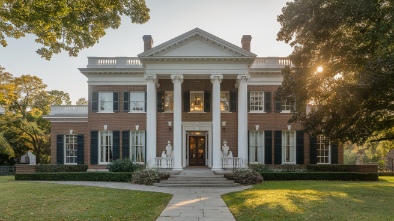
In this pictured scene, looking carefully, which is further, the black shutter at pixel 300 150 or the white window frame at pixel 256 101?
the white window frame at pixel 256 101

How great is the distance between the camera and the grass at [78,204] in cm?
1052

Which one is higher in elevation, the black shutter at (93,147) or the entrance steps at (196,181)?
the black shutter at (93,147)

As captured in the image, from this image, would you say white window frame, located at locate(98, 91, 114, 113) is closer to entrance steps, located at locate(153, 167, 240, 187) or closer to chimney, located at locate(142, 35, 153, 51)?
chimney, located at locate(142, 35, 153, 51)

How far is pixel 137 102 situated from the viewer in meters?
27.6

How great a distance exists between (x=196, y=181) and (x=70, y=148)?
531 inches

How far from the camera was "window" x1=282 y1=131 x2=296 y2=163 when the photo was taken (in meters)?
27.4

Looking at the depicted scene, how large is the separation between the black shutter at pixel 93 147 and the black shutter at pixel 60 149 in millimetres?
2731

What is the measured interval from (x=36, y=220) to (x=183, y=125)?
17485mm

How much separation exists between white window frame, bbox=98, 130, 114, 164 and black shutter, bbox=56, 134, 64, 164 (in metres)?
3.32

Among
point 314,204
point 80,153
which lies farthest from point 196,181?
point 80,153

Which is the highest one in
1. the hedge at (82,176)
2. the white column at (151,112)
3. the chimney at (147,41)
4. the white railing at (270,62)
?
the chimney at (147,41)

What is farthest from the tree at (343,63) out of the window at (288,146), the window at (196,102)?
the window at (196,102)

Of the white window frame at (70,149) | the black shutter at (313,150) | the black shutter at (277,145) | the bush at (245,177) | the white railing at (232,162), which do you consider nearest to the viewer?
the bush at (245,177)

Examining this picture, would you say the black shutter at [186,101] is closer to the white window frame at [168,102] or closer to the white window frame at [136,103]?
the white window frame at [168,102]
